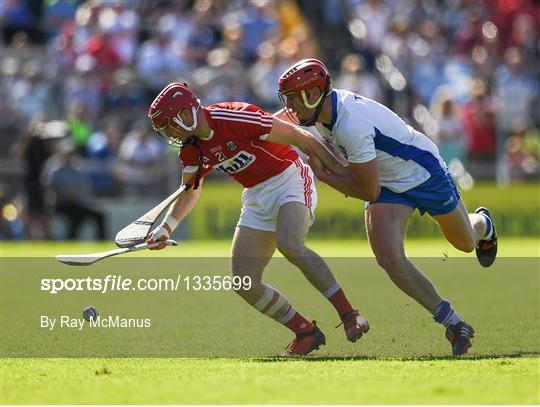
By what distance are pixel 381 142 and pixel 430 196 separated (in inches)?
22.1

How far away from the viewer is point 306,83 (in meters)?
8.30

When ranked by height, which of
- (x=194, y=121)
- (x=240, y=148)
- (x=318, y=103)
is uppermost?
(x=318, y=103)

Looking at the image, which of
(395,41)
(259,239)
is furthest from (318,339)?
(395,41)

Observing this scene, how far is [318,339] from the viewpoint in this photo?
8812mm

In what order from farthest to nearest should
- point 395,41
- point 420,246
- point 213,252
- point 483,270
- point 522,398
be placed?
point 395,41
point 420,246
point 213,252
point 483,270
point 522,398

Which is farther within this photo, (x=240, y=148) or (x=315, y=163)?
(x=240, y=148)

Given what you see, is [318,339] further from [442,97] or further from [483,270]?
[442,97]

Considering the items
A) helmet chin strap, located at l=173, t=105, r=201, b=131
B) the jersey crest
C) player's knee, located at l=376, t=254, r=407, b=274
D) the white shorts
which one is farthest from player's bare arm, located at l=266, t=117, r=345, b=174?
player's knee, located at l=376, t=254, r=407, b=274

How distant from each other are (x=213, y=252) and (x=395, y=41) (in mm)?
6889

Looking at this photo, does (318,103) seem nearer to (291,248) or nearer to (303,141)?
(303,141)

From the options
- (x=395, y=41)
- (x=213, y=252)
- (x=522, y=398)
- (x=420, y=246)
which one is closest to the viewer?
(x=522, y=398)

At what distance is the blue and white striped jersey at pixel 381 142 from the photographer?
8289mm

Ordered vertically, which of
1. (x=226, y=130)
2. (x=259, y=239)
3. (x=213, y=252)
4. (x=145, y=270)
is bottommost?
(x=213, y=252)

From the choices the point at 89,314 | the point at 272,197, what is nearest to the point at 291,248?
the point at 272,197
